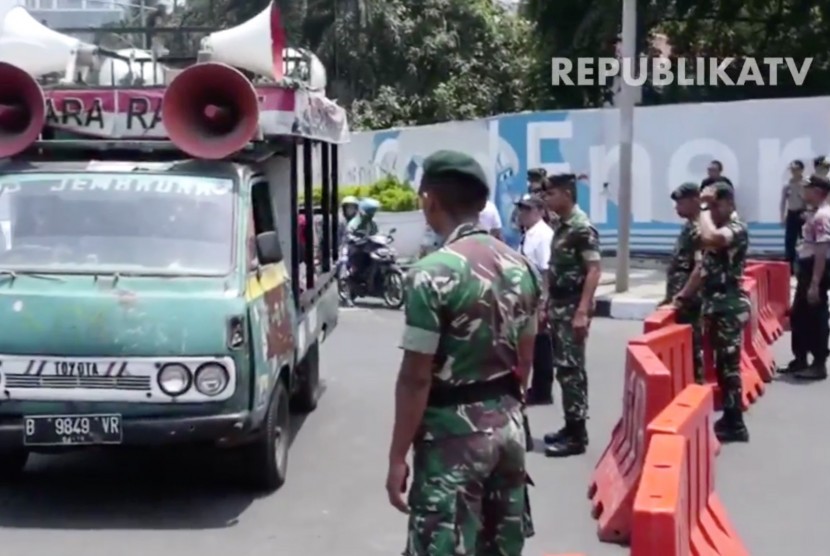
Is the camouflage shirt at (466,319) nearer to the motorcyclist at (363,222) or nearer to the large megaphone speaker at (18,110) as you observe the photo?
the large megaphone speaker at (18,110)

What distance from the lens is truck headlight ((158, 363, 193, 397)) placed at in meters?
6.96

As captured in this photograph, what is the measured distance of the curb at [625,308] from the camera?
55.4 feet

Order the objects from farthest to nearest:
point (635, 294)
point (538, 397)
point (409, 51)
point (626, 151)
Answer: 1. point (409, 51)
2. point (635, 294)
3. point (626, 151)
4. point (538, 397)

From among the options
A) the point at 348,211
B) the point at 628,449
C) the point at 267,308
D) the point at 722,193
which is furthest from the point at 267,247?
the point at 348,211

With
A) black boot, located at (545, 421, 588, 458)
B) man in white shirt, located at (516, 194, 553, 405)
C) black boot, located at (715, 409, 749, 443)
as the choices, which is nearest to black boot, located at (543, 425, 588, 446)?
black boot, located at (545, 421, 588, 458)

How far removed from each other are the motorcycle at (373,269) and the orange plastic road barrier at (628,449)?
32.9ft

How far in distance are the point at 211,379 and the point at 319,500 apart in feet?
3.87

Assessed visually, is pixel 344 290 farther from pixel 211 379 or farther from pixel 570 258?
pixel 211 379

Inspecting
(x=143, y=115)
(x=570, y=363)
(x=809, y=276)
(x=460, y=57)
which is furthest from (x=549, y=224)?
(x=460, y=57)

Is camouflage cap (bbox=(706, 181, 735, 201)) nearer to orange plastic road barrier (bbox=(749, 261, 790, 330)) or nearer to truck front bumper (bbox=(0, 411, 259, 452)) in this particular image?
truck front bumper (bbox=(0, 411, 259, 452))

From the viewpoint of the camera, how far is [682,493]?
17.0ft

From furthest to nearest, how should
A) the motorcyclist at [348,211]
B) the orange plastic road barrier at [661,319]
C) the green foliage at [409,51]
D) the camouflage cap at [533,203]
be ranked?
the green foliage at [409,51] → the motorcyclist at [348,211] → the camouflage cap at [533,203] → the orange plastic road barrier at [661,319]

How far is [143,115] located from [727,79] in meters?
19.6

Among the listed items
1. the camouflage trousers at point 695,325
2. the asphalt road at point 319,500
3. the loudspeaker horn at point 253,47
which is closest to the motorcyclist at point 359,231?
the asphalt road at point 319,500
